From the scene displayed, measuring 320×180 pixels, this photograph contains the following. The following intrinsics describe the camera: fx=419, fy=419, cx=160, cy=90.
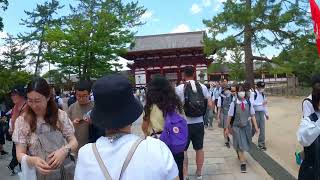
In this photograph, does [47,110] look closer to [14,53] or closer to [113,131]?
[113,131]

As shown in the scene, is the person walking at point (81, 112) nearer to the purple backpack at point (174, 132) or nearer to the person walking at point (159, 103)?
the person walking at point (159, 103)

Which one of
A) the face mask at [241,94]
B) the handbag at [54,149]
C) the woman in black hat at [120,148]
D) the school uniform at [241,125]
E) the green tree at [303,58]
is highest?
the green tree at [303,58]

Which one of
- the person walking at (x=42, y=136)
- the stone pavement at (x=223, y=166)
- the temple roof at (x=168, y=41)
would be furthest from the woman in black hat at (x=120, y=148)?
the temple roof at (x=168, y=41)

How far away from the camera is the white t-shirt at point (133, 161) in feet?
6.15

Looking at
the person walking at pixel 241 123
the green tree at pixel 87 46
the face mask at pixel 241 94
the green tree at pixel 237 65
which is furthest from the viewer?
the green tree at pixel 237 65

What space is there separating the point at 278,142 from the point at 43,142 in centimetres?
805

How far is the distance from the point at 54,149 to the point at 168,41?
1468 inches

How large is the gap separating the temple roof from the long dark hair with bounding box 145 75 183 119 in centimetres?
3158

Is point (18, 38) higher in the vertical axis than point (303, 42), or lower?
higher

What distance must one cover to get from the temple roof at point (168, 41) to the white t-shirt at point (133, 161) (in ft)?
113

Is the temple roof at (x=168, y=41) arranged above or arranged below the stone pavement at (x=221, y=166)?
above

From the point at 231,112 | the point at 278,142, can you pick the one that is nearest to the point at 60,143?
the point at 231,112

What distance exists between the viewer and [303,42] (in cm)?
2162

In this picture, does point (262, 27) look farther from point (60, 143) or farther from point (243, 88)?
point (60, 143)
